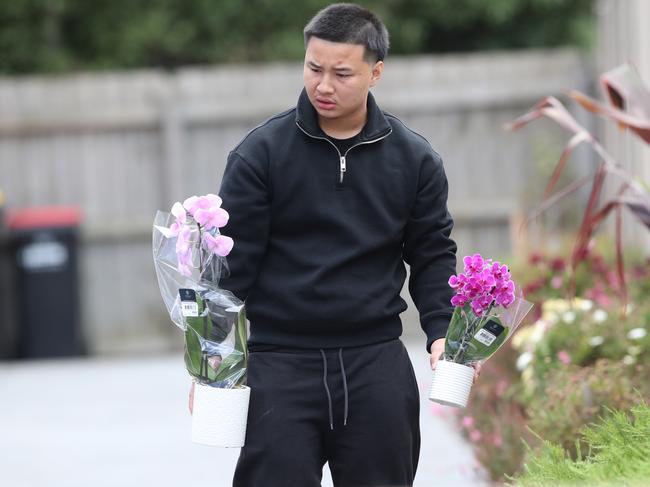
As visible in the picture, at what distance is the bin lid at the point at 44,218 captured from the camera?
11.5m

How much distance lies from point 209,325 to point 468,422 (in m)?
2.95

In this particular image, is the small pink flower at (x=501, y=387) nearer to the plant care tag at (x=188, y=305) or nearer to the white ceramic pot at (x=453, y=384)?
the white ceramic pot at (x=453, y=384)

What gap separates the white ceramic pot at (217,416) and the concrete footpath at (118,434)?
2.53m

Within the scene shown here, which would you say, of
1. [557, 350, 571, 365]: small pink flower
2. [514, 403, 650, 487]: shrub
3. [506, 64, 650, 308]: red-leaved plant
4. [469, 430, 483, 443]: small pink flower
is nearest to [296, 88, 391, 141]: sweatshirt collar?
[514, 403, 650, 487]: shrub

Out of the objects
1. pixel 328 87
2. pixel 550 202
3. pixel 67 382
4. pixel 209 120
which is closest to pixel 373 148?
pixel 328 87

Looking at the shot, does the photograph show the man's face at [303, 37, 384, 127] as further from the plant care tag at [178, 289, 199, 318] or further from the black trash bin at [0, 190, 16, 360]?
the black trash bin at [0, 190, 16, 360]

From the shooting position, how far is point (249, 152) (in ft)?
12.9

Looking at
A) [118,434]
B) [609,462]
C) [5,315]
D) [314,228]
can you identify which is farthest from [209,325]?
[5,315]

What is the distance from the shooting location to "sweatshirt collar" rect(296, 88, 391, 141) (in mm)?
3914

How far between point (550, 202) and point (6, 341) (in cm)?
744

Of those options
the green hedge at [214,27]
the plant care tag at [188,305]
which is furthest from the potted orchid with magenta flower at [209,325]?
the green hedge at [214,27]

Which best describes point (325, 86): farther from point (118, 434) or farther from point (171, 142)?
point (171, 142)

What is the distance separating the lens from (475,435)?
6.29 metres

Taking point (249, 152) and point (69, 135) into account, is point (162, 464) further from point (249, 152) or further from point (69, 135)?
point (69, 135)
